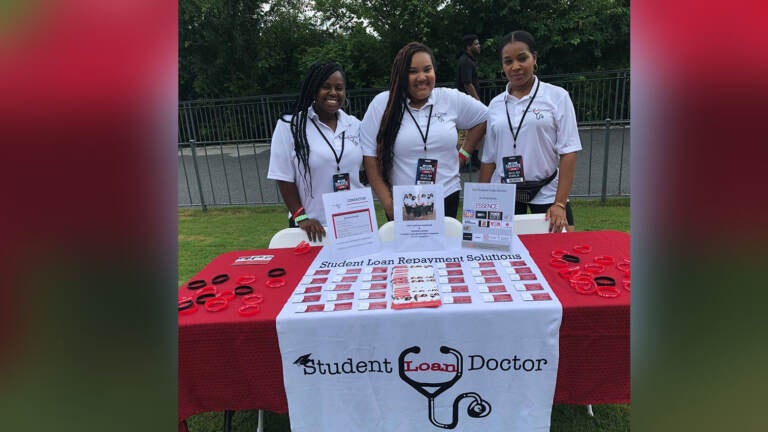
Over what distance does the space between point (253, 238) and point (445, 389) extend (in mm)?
4339

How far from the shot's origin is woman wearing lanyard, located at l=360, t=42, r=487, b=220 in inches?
103

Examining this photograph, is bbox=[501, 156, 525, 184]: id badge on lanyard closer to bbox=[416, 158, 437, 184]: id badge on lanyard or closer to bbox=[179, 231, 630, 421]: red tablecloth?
bbox=[416, 158, 437, 184]: id badge on lanyard

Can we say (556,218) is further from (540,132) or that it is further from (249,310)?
(249,310)

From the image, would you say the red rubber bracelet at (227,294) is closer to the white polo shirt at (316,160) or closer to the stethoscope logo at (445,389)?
the stethoscope logo at (445,389)

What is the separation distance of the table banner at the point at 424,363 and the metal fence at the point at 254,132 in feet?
18.9

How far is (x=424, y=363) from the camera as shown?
1.60m

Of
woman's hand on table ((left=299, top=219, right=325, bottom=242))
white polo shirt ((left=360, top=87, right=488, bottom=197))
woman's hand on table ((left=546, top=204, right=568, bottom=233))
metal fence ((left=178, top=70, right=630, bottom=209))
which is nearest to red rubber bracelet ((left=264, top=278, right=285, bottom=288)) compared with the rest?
woman's hand on table ((left=299, top=219, right=325, bottom=242))

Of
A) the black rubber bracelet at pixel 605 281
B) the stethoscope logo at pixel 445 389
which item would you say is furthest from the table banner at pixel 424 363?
the black rubber bracelet at pixel 605 281

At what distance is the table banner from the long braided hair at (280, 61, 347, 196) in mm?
1187
